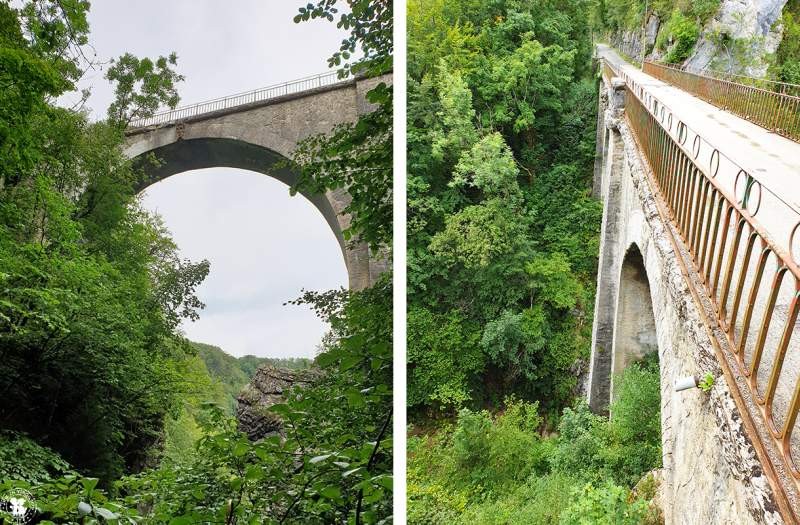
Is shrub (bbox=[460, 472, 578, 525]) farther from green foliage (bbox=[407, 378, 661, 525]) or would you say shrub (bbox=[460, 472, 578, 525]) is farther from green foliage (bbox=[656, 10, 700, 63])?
green foliage (bbox=[656, 10, 700, 63])

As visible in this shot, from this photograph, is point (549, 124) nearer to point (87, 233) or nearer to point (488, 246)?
point (488, 246)

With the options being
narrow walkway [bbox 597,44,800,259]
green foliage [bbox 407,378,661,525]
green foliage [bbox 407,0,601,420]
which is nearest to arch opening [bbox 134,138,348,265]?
narrow walkway [bbox 597,44,800,259]

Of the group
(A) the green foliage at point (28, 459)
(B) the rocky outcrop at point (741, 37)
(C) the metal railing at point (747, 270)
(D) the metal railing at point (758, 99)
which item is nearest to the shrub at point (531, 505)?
(C) the metal railing at point (747, 270)

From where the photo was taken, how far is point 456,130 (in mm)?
6586

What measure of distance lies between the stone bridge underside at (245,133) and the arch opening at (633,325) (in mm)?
2977

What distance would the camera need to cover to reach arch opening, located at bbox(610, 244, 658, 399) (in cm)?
512

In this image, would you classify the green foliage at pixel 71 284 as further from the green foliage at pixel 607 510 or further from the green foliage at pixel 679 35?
the green foliage at pixel 679 35

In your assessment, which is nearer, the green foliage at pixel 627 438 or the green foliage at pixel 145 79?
the green foliage at pixel 145 79

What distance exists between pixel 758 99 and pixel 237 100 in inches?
150

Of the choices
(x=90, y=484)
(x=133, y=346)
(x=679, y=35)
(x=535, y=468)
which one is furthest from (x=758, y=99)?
(x=90, y=484)

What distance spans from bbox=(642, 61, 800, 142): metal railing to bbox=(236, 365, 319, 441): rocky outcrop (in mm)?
3463

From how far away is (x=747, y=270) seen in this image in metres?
1.41

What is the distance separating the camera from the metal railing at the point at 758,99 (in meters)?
3.90

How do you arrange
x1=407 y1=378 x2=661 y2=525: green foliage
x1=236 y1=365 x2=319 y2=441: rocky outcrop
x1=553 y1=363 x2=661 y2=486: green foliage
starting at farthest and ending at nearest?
x1=553 y1=363 x2=661 y2=486: green foliage → x1=407 y1=378 x2=661 y2=525: green foliage → x1=236 y1=365 x2=319 y2=441: rocky outcrop
